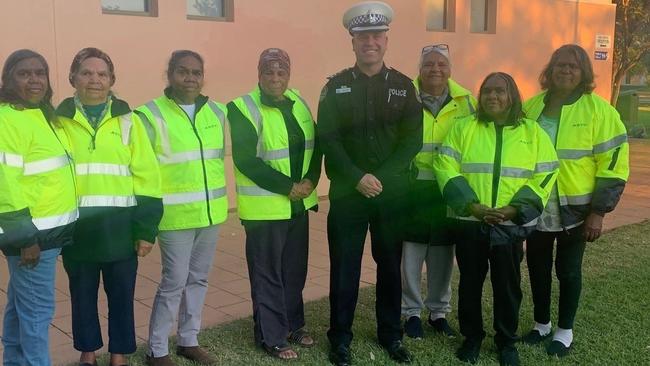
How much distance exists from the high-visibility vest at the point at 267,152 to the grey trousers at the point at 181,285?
0.98ft

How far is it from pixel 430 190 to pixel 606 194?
3.60 ft

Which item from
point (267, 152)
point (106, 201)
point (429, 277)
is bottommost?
point (429, 277)

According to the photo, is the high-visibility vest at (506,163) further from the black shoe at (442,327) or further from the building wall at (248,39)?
the building wall at (248,39)

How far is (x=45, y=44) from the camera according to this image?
6.85 m

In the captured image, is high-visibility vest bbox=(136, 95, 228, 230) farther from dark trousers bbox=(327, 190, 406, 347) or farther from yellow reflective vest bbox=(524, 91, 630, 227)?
yellow reflective vest bbox=(524, 91, 630, 227)

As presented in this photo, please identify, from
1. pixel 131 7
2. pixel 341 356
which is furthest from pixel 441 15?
pixel 341 356

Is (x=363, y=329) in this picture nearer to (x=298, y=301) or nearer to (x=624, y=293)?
(x=298, y=301)

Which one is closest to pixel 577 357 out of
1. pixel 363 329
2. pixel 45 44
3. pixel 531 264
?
pixel 531 264

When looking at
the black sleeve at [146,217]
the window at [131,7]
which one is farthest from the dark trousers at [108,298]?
the window at [131,7]

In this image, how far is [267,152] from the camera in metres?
4.18

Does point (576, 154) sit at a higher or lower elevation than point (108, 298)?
higher

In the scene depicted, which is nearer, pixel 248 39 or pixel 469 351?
pixel 469 351

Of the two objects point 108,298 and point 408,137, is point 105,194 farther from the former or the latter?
point 408,137

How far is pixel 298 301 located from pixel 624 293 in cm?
291
